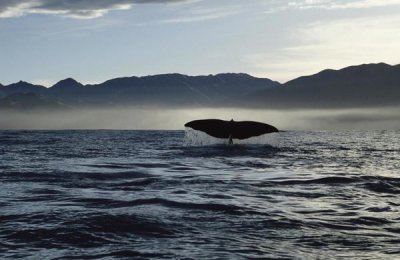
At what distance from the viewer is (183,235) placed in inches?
419

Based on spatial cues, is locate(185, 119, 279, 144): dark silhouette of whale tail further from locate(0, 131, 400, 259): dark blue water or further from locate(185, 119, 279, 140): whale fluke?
locate(0, 131, 400, 259): dark blue water

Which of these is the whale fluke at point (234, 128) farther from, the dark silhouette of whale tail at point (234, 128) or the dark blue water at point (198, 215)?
the dark blue water at point (198, 215)

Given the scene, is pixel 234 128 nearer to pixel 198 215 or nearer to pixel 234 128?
pixel 234 128

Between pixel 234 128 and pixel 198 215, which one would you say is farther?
pixel 234 128

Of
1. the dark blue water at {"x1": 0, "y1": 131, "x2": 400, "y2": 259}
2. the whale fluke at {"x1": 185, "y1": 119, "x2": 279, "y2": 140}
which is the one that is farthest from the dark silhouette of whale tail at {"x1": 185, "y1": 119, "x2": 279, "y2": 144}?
the dark blue water at {"x1": 0, "y1": 131, "x2": 400, "y2": 259}

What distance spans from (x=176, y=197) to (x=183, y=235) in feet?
16.8

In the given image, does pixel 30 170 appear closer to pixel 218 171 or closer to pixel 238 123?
pixel 218 171

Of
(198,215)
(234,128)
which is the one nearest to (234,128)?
(234,128)

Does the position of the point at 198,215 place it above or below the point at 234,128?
below

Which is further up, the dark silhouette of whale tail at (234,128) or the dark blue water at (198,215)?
the dark silhouette of whale tail at (234,128)

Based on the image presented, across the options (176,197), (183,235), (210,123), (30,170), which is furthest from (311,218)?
(210,123)

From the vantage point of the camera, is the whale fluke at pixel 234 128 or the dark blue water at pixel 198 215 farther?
the whale fluke at pixel 234 128

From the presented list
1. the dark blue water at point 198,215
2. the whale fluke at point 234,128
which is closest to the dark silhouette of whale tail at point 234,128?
the whale fluke at point 234,128

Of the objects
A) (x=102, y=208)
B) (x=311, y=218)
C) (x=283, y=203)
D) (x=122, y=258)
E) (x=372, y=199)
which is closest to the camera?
(x=122, y=258)
